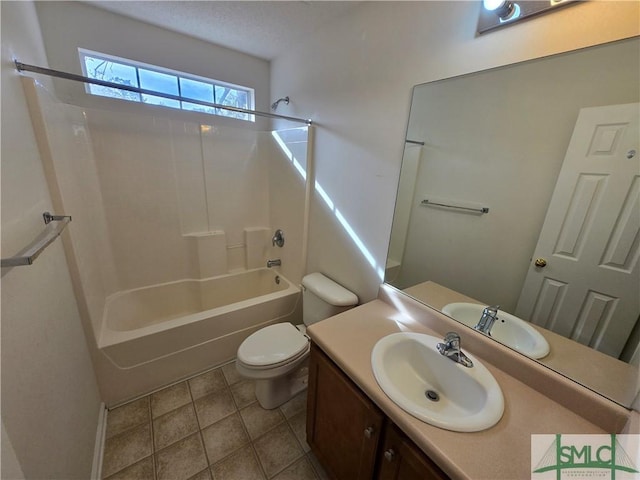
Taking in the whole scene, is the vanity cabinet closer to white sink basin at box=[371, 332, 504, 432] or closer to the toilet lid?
white sink basin at box=[371, 332, 504, 432]

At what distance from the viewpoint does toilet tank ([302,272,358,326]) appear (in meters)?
1.57

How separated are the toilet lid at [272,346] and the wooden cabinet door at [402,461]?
28.9 inches

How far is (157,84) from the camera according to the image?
1976mm

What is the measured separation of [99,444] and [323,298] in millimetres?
1419

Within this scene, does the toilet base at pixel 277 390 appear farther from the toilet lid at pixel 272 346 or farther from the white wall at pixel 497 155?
the white wall at pixel 497 155

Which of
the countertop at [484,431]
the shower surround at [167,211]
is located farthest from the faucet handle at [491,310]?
the shower surround at [167,211]

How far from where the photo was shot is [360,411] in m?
0.91

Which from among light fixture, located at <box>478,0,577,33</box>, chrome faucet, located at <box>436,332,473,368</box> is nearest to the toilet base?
chrome faucet, located at <box>436,332,473,368</box>

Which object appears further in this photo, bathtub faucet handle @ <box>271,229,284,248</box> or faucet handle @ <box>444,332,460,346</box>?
bathtub faucet handle @ <box>271,229,284,248</box>

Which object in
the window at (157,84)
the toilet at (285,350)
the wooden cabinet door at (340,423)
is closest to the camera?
the wooden cabinet door at (340,423)

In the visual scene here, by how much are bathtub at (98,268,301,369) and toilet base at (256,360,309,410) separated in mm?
468

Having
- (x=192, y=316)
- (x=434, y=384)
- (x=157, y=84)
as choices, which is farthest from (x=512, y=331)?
(x=157, y=84)

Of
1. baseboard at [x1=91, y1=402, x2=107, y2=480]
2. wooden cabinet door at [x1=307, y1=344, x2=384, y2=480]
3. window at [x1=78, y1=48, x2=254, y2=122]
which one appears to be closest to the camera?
wooden cabinet door at [x1=307, y1=344, x2=384, y2=480]

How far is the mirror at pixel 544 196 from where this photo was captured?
0.73 metres
